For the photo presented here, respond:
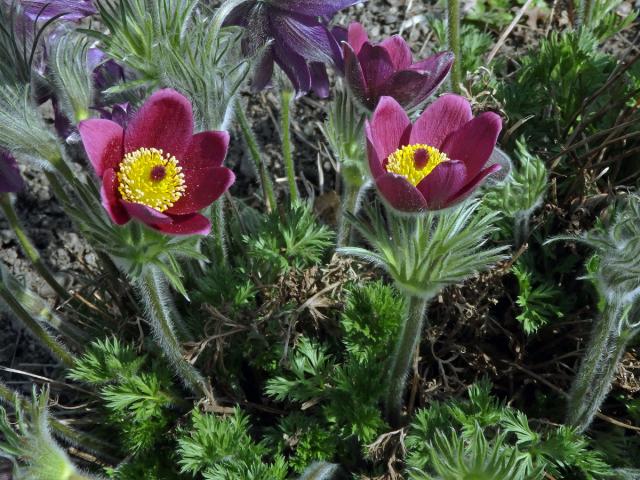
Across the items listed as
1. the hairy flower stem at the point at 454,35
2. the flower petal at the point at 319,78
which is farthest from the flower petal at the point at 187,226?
the hairy flower stem at the point at 454,35

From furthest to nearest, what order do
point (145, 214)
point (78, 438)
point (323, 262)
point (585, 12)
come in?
1. point (585, 12)
2. point (323, 262)
3. point (78, 438)
4. point (145, 214)

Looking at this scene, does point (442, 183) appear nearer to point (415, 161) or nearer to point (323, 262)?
point (415, 161)

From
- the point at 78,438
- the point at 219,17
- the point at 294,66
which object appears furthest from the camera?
the point at 78,438

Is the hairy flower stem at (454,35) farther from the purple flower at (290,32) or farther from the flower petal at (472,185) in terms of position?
the flower petal at (472,185)

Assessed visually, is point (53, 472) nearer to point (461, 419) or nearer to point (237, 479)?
point (237, 479)

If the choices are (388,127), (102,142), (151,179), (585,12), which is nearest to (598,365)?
(388,127)

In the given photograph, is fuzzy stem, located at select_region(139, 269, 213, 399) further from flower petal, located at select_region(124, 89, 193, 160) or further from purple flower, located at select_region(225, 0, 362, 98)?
purple flower, located at select_region(225, 0, 362, 98)

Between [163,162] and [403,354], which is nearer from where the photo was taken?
[163,162]
